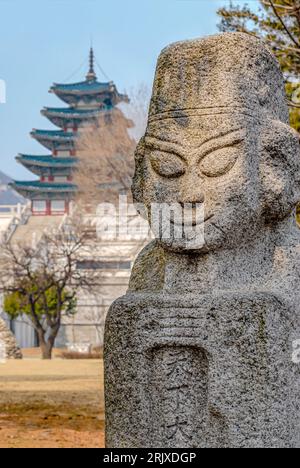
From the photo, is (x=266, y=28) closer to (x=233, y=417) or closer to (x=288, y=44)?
(x=288, y=44)

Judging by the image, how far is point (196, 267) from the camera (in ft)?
10.7

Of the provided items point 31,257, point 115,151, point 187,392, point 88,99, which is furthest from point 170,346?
point 88,99

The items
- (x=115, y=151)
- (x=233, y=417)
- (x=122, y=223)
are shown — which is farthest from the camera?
(x=122, y=223)

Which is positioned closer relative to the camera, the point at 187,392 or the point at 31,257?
the point at 187,392

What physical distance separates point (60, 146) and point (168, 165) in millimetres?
41197

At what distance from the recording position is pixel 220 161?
317 centimetres

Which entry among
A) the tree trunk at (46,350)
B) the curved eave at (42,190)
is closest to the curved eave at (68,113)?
the curved eave at (42,190)

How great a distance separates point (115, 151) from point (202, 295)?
18.4 meters

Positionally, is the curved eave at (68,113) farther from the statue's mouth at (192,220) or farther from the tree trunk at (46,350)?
the statue's mouth at (192,220)

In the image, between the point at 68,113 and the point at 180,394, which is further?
the point at 68,113

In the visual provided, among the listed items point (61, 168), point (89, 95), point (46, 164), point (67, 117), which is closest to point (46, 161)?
point (46, 164)

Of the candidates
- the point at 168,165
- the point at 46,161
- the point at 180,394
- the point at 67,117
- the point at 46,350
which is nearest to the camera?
the point at 180,394

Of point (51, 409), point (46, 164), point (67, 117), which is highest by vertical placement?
point (67, 117)

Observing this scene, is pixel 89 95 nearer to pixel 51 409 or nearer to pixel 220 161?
pixel 51 409
